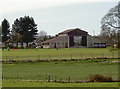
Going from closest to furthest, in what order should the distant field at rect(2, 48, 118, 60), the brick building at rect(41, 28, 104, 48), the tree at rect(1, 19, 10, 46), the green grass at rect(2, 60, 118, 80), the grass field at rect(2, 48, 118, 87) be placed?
1. the grass field at rect(2, 48, 118, 87)
2. the green grass at rect(2, 60, 118, 80)
3. the distant field at rect(2, 48, 118, 60)
4. the brick building at rect(41, 28, 104, 48)
5. the tree at rect(1, 19, 10, 46)

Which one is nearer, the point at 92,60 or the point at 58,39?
the point at 92,60

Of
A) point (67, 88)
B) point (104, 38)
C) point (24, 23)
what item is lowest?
point (67, 88)

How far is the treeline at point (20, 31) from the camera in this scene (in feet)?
415

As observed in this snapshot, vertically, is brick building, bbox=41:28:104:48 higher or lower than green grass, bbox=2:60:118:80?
higher

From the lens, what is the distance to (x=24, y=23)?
12950 cm

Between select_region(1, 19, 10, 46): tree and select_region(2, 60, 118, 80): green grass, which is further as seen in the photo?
select_region(1, 19, 10, 46): tree

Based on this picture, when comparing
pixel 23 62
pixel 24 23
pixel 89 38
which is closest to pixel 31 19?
pixel 24 23

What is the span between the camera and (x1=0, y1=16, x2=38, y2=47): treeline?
127m

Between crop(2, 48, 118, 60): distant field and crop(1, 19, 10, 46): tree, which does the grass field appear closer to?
crop(2, 48, 118, 60): distant field

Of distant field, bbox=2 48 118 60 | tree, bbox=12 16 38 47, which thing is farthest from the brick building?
distant field, bbox=2 48 118 60

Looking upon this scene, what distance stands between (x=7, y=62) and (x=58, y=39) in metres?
84.9

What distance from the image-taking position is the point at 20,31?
128375mm

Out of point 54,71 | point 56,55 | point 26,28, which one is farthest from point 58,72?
point 26,28

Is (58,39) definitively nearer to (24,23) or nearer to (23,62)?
(24,23)
